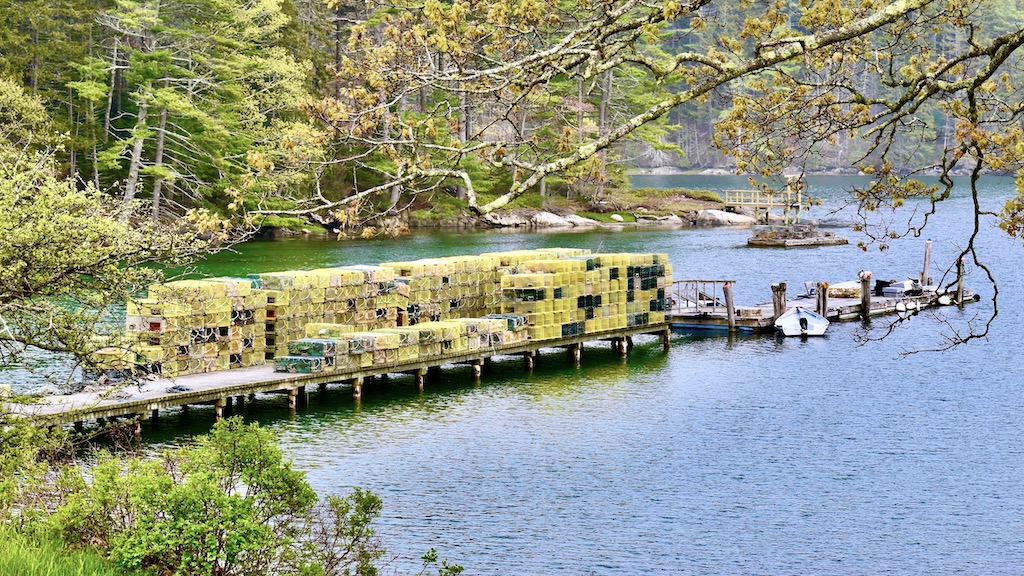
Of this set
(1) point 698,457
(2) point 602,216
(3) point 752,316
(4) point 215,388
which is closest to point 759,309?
(3) point 752,316

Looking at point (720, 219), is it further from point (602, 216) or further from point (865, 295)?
point (865, 295)

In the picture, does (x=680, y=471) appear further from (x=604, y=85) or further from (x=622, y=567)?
(x=604, y=85)

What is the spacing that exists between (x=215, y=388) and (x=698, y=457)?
11656mm

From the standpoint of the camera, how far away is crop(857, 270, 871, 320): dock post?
2170 inches

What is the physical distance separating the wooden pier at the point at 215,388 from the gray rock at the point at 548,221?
54783 millimetres

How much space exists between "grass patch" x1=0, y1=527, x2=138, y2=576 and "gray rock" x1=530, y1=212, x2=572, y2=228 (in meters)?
82.9

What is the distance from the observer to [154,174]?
79312 mm

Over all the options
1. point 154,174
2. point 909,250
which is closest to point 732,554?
point 154,174

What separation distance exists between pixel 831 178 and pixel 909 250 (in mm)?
108207

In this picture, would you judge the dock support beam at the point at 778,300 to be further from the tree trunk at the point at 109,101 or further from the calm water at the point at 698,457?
the tree trunk at the point at 109,101

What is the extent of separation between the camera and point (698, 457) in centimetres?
3256

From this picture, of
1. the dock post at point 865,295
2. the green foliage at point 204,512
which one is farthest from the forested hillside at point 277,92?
the dock post at point 865,295

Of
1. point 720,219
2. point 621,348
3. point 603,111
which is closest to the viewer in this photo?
point 621,348

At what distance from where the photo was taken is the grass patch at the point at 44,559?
50.1ft
